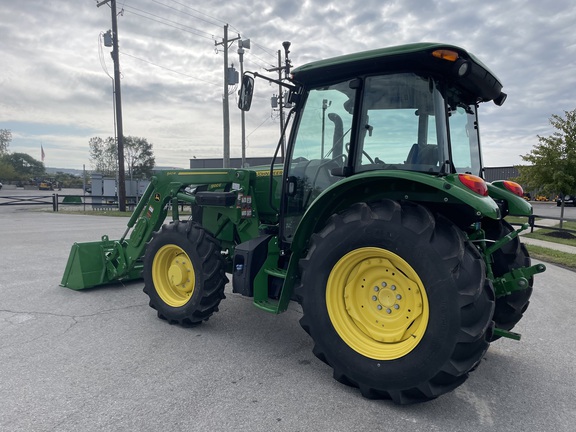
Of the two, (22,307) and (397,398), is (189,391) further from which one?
(22,307)

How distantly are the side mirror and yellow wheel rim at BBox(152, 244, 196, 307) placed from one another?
1.68m

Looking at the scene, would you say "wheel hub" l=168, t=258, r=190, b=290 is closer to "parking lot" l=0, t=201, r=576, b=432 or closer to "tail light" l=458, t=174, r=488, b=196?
"parking lot" l=0, t=201, r=576, b=432

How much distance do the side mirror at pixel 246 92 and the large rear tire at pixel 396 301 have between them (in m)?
1.51

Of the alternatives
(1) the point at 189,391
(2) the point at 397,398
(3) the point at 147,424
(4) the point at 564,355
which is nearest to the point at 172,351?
(1) the point at 189,391

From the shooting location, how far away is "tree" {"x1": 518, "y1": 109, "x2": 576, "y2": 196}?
13.8m

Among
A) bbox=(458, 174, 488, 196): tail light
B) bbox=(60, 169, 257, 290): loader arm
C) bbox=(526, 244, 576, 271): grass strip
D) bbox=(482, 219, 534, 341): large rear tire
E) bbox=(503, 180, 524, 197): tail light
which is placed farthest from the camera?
bbox=(526, 244, 576, 271): grass strip

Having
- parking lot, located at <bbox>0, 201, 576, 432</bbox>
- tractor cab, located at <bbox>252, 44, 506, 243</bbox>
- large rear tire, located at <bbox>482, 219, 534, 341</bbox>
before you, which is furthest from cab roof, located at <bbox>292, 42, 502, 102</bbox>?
parking lot, located at <bbox>0, 201, 576, 432</bbox>

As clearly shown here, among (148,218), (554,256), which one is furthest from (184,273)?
(554,256)

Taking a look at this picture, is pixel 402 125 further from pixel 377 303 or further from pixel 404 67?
pixel 377 303

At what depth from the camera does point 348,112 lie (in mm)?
3562

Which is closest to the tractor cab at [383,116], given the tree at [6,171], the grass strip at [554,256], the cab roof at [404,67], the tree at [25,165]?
the cab roof at [404,67]

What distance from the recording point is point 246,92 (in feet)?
12.5

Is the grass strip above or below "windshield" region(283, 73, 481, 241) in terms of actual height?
below

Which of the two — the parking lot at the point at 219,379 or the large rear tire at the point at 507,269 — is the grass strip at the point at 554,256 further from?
the large rear tire at the point at 507,269
